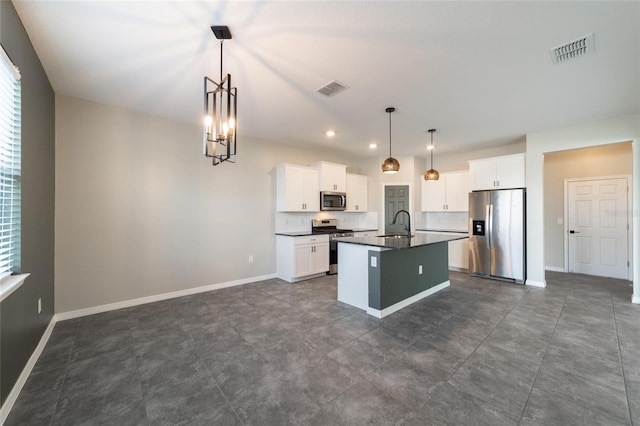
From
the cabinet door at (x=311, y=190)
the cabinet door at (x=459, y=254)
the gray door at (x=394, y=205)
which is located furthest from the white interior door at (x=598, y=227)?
the cabinet door at (x=311, y=190)

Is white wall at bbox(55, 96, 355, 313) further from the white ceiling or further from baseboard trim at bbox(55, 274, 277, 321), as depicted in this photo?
the white ceiling

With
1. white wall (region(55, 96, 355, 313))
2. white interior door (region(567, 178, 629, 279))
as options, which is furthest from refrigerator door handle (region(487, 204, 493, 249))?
white wall (region(55, 96, 355, 313))

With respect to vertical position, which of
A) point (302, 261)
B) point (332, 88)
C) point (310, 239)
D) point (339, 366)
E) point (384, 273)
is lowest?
point (339, 366)

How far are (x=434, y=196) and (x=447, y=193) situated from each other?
292mm

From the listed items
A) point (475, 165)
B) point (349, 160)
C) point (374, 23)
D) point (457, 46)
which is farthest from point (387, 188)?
point (374, 23)

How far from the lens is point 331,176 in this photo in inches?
221

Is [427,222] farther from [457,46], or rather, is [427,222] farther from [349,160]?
[457,46]

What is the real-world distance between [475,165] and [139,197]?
598 centimetres

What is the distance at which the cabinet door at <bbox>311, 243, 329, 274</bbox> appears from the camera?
5018 mm

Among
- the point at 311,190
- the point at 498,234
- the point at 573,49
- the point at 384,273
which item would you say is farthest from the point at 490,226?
Answer: the point at 311,190

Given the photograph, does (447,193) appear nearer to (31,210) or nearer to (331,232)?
(331,232)

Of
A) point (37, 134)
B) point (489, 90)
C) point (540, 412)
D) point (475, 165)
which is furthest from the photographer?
point (475, 165)

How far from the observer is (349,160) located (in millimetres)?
6602

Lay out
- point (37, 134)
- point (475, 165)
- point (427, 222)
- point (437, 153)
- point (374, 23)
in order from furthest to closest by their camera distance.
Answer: point (427, 222)
point (437, 153)
point (475, 165)
point (37, 134)
point (374, 23)
